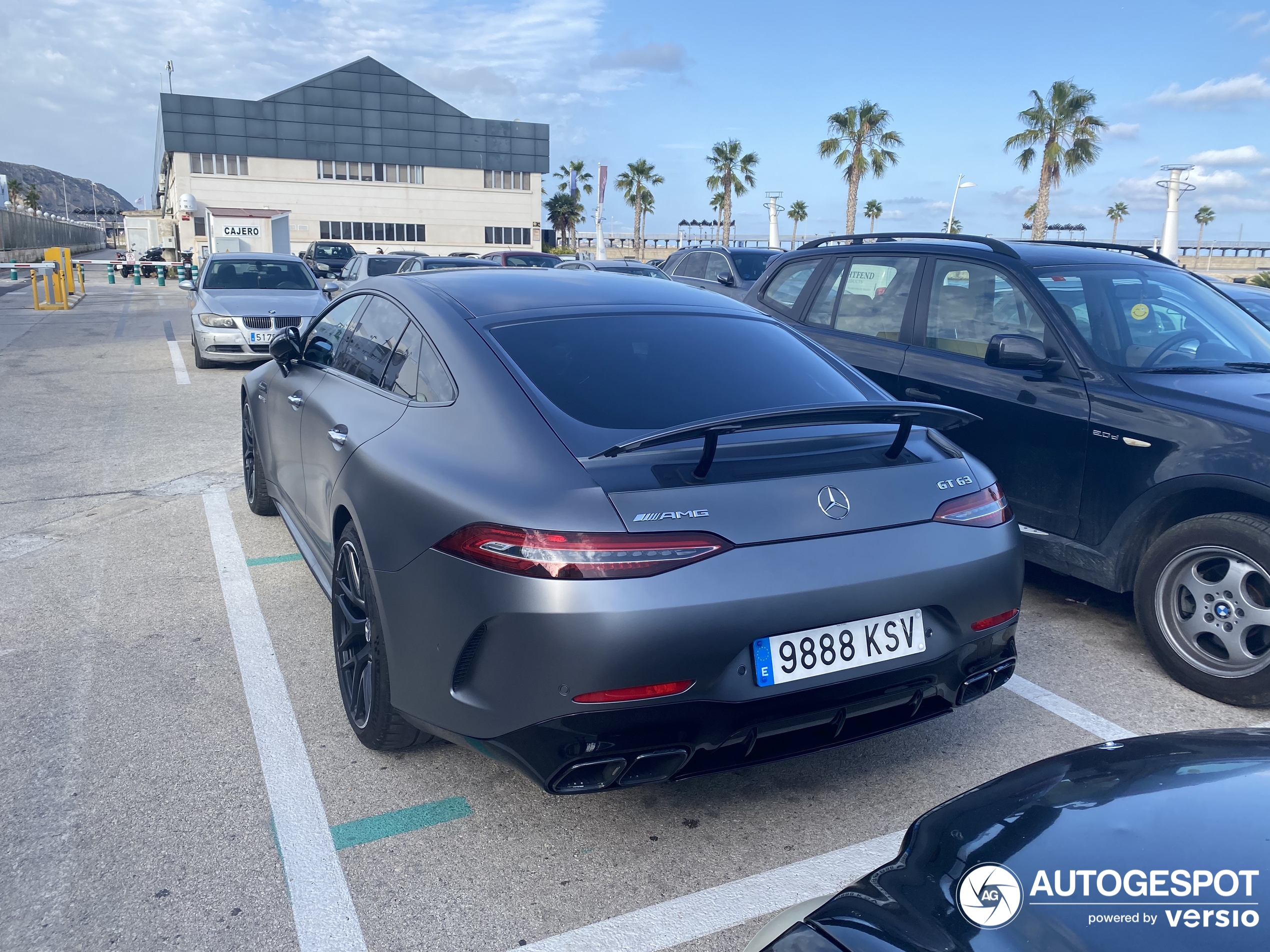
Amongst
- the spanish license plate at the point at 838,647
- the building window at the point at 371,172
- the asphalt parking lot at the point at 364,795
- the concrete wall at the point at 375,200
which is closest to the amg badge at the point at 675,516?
the spanish license plate at the point at 838,647

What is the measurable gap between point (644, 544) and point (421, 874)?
3.70 feet

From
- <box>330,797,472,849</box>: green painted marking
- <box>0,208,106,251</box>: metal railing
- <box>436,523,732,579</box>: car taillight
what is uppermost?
<box>0,208,106,251</box>: metal railing

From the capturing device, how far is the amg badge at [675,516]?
7.68 ft

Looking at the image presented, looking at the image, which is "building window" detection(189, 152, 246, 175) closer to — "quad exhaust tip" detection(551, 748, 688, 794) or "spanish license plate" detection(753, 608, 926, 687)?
"quad exhaust tip" detection(551, 748, 688, 794)

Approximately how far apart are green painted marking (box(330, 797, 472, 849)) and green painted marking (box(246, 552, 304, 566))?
8.25 ft

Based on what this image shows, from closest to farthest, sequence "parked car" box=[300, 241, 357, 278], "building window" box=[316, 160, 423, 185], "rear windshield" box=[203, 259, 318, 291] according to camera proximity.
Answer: "rear windshield" box=[203, 259, 318, 291] < "parked car" box=[300, 241, 357, 278] < "building window" box=[316, 160, 423, 185]

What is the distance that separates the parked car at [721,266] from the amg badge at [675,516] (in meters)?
11.8

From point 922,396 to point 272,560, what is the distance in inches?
142

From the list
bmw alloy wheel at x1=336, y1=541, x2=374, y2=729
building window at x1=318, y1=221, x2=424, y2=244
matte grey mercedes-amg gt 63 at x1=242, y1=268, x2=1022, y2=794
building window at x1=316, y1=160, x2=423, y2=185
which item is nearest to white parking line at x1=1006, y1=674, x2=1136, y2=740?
matte grey mercedes-amg gt 63 at x1=242, y1=268, x2=1022, y2=794

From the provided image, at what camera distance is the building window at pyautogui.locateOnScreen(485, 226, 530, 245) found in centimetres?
7206

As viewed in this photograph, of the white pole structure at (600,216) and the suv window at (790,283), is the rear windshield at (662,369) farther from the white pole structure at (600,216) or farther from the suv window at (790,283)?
the white pole structure at (600,216)

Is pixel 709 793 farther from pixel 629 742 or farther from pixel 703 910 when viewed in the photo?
pixel 629 742

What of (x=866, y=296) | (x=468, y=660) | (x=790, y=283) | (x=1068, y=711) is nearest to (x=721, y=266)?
(x=790, y=283)

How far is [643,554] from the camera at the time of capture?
7.61 feet
